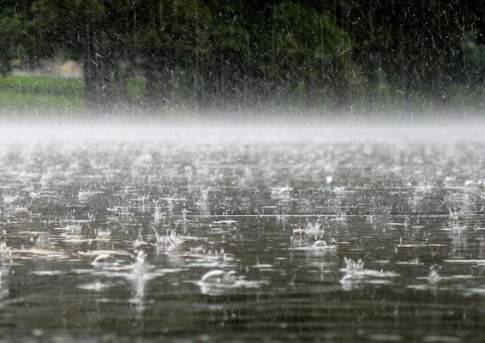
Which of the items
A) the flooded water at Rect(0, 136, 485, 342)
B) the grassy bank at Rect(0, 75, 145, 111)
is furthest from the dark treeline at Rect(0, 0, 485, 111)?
the flooded water at Rect(0, 136, 485, 342)

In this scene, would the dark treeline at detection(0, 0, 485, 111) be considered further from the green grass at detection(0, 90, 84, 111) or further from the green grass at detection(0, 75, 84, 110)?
the green grass at detection(0, 75, 84, 110)

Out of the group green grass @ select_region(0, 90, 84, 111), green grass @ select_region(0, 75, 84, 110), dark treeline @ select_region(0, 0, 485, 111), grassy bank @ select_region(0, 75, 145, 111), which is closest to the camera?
dark treeline @ select_region(0, 0, 485, 111)

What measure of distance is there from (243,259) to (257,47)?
4497 centimetres

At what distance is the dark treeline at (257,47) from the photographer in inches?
2036

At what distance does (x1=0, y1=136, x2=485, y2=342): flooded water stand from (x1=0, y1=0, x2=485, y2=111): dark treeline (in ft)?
105

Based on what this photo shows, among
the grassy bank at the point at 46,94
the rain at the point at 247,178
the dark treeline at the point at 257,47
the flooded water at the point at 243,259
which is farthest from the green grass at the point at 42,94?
A: the flooded water at the point at 243,259

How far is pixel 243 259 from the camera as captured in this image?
31.8ft

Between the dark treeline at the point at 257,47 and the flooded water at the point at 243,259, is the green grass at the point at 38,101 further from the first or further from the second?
the flooded water at the point at 243,259

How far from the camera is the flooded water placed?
6914 mm

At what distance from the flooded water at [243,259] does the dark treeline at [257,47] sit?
105 ft

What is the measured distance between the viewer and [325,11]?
56.1 m

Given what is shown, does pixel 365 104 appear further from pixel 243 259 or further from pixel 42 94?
pixel 243 259

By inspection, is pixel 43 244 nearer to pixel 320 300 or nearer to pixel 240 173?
pixel 320 300

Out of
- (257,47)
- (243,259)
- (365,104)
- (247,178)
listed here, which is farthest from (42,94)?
(243,259)
